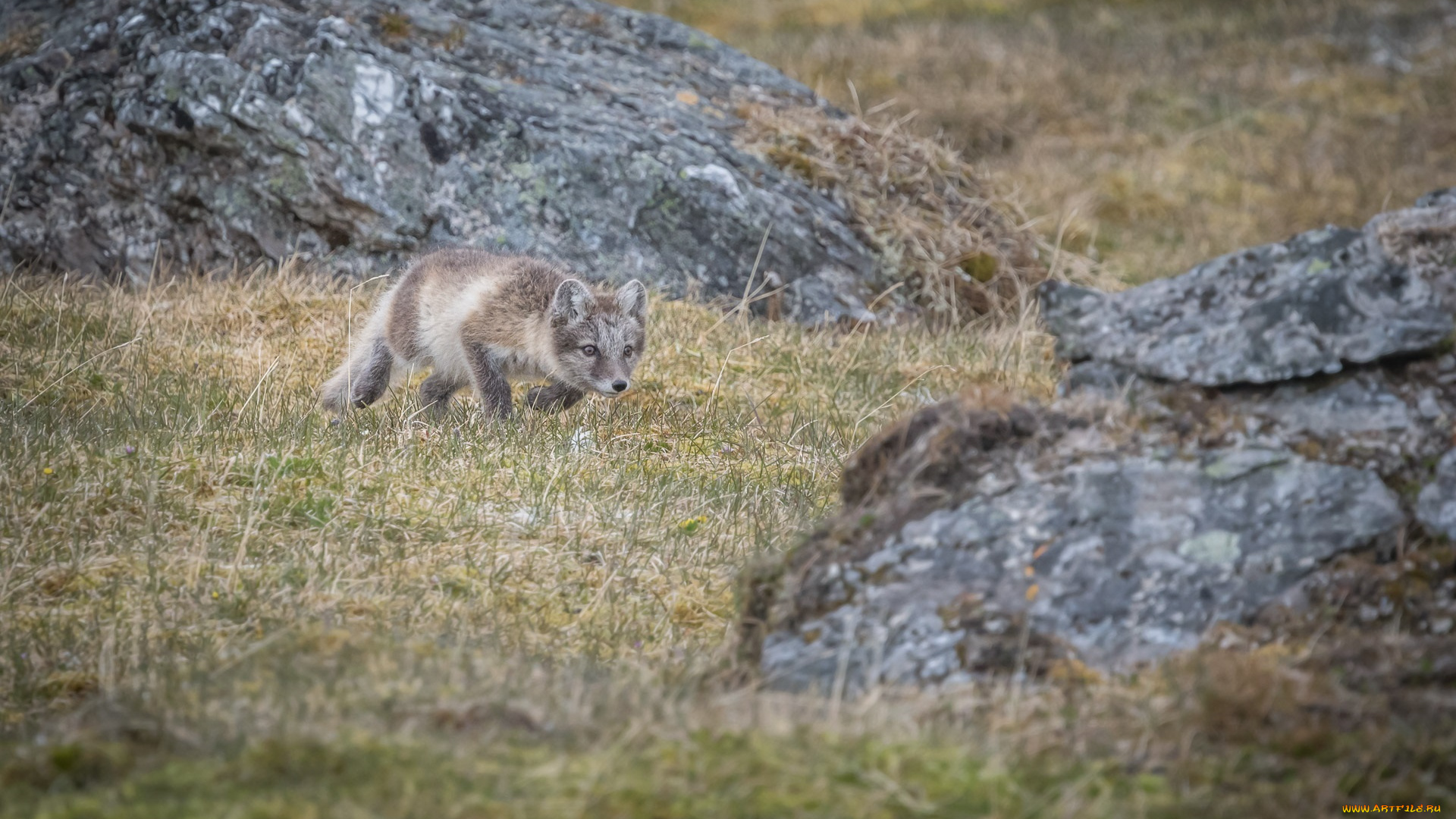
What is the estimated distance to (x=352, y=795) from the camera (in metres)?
2.96

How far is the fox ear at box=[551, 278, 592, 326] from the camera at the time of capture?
24.4ft

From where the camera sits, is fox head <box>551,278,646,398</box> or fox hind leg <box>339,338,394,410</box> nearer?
fox head <box>551,278,646,398</box>

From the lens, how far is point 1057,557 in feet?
13.0

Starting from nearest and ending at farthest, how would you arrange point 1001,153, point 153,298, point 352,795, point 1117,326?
1. point 352,795
2. point 1117,326
3. point 153,298
4. point 1001,153

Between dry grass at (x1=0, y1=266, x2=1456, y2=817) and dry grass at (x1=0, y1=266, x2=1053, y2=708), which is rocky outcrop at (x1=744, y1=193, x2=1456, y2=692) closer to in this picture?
dry grass at (x1=0, y1=266, x2=1456, y2=817)

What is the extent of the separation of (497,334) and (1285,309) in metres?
4.75

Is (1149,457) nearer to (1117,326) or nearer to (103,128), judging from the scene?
(1117,326)

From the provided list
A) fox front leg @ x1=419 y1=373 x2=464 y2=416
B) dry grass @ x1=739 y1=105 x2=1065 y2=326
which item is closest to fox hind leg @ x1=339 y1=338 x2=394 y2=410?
fox front leg @ x1=419 y1=373 x2=464 y2=416

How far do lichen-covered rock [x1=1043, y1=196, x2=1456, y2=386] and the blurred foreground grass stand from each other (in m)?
8.95

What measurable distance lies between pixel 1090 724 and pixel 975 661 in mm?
447

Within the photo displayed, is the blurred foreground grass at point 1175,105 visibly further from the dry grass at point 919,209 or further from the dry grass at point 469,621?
the dry grass at point 469,621

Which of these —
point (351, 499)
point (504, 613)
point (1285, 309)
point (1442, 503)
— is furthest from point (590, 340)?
point (1442, 503)

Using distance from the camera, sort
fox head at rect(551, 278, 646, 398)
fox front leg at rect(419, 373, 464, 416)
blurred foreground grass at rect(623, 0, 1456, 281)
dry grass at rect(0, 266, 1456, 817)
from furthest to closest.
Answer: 1. blurred foreground grass at rect(623, 0, 1456, 281)
2. fox front leg at rect(419, 373, 464, 416)
3. fox head at rect(551, 278, 646, 398)
4. dry grass at rect(0, 266, 1456, 817)

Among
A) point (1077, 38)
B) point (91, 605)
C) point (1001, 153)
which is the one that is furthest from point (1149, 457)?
point (1077, 38)
